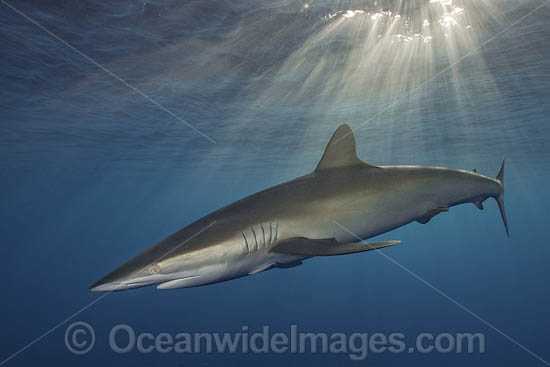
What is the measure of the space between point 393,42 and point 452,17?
1766 mm

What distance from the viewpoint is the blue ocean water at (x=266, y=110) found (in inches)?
345

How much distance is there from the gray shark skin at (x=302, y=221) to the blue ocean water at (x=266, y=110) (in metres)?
0.91

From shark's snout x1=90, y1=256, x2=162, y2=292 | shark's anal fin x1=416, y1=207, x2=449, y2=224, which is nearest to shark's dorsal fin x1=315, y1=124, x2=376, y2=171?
shark's anal fin x1=416, y1=207, x2=449, y2=224

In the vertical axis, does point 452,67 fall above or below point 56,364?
above

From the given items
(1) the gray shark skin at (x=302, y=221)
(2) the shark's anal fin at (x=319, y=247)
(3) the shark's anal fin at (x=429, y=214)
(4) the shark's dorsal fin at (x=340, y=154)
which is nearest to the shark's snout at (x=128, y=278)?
(1) the gray shark skin at (x=302, y=221)

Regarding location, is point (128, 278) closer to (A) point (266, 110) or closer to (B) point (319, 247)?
(B) point (319, 247)

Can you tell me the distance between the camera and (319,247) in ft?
9.10

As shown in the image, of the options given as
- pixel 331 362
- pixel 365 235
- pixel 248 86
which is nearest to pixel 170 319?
Answer: pixel 331 362

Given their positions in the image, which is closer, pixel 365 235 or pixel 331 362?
pixel 365 235

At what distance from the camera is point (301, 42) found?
390 inches

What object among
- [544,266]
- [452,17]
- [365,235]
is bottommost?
[544,266]

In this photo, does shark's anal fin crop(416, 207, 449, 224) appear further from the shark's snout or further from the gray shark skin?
the shark's snout

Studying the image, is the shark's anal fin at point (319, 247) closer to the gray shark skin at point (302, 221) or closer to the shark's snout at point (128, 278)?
the gray shark skin at point (302, 221)

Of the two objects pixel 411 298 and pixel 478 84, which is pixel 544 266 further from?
pixel 478 84
